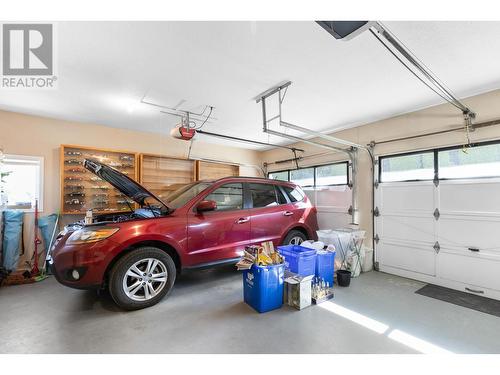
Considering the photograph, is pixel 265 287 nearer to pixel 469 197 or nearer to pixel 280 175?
pixel 469 197

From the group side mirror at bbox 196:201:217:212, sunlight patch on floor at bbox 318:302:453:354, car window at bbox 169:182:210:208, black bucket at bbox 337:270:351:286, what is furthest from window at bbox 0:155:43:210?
black bucket at bbox 337:270:351:286

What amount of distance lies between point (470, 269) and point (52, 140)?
22.4ft

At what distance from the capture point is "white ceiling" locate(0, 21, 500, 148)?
6.27 feet

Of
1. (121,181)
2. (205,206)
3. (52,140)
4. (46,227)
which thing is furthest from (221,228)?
(52,140)

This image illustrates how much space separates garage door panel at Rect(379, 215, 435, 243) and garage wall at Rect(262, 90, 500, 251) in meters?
0.27

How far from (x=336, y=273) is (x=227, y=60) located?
3312mm

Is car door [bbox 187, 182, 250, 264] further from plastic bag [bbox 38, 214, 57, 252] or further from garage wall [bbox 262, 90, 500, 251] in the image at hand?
plastic bag [bbox 38, 214, 57, 252]

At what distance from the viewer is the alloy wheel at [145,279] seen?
8.30 ft

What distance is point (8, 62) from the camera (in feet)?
7.55
